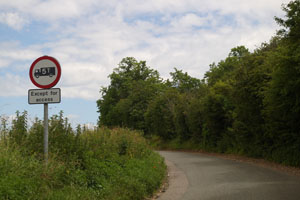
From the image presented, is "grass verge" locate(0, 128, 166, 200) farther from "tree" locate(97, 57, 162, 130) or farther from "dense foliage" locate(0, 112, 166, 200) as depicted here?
"tree" locate(97, 57, 162, 130)

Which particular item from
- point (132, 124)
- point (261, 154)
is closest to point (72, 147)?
point (261, 154)

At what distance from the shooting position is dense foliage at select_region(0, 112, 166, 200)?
246 inches

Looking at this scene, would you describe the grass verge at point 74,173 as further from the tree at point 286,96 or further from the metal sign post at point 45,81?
the tree at point 286,96

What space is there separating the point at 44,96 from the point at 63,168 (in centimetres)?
166

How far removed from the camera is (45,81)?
7523 mm

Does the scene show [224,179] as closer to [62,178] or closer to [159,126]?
[62,178]

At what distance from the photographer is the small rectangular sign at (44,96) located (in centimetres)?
739

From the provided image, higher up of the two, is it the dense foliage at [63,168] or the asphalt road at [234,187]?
the dense foliage at [63,168]

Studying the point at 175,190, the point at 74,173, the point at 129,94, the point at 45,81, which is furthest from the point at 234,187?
the point at 129,94

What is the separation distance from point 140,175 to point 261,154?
1409 cm

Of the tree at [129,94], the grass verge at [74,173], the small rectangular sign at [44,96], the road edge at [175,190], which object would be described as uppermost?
the tree at [129,94]

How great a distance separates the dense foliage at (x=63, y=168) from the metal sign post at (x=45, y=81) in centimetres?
64

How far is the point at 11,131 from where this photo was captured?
26.6 ft

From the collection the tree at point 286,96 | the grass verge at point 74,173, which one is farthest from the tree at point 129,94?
the grass verge at point 74,173
